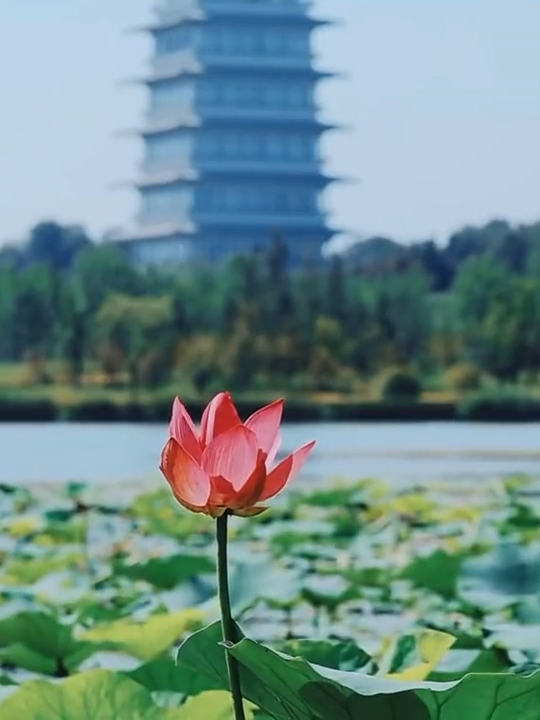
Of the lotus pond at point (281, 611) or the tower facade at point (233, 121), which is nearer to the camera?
the lotus pond at point (281, 611)

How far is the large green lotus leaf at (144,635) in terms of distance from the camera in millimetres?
1228

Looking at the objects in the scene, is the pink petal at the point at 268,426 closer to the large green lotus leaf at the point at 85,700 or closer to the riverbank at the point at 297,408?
the large green lotus leaf at the point at 85,700

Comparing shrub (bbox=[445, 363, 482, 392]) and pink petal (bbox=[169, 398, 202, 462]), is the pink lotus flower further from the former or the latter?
shrub (bbox=[445, 363, 482, 392])

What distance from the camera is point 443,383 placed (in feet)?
31.0

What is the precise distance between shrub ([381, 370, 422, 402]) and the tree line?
0.06 m

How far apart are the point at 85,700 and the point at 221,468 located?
9.4 inches

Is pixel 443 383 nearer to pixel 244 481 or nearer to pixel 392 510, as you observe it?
pixel 392 510

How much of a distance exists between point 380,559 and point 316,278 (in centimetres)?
793

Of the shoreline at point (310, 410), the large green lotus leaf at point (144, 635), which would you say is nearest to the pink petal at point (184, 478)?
the large green lotus leaf at point (144, 635)

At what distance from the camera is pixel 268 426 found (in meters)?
0.64

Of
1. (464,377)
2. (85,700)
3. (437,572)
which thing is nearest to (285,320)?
(464,377)

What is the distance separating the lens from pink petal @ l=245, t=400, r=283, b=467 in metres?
0.64

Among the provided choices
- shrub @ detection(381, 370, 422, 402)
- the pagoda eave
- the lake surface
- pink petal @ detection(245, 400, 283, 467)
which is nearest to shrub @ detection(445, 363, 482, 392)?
shrub @ detection(381, 370, 422, 402)

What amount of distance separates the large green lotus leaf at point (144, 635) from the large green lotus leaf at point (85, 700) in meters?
0.41
